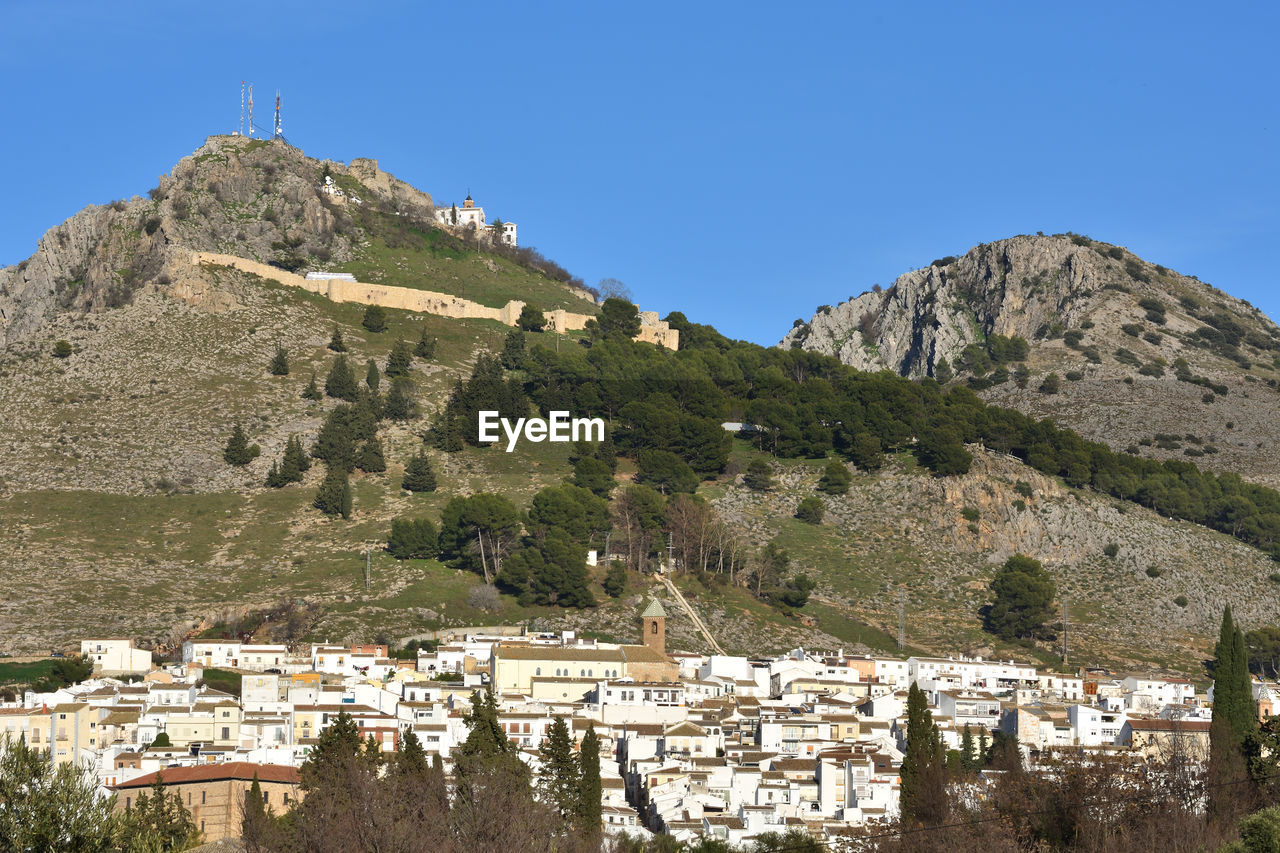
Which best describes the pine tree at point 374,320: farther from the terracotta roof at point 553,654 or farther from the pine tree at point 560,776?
the pine tree at point 560,776

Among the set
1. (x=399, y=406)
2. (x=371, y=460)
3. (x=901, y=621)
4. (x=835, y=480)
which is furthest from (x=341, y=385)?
(x=901, y=621)

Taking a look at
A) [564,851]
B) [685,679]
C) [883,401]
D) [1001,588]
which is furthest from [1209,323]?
[564,851]

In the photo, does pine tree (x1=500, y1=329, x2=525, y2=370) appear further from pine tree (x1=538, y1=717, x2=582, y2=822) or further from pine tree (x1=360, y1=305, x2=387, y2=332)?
pine tree (x1=538, y1=717, x2=582, y2=822)

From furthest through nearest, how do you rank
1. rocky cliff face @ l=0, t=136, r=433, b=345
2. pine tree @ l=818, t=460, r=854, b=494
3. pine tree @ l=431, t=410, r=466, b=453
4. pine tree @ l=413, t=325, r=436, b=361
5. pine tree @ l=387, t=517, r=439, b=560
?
rocky cliff face @ l=0, t=136, r=433, b=345
pine tree @ l=413, t=325, r=436, b=361
pine tree @ l=431, t=410, r=466, b=453
pine tree @ l=818, t=460, r=854, b=494
pine tree @ l=387, t=517, r=439, b=560

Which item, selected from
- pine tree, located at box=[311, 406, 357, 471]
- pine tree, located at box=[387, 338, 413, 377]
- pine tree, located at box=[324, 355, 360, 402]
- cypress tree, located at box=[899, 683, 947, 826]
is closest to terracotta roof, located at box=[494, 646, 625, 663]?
cypress tree, located at box=[899, 683, 947, 826]

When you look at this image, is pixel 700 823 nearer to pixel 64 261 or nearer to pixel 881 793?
pixel 881 793

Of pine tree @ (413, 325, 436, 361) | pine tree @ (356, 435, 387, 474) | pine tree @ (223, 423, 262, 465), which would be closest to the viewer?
pine tree @ (223, 423, 262, 465)
